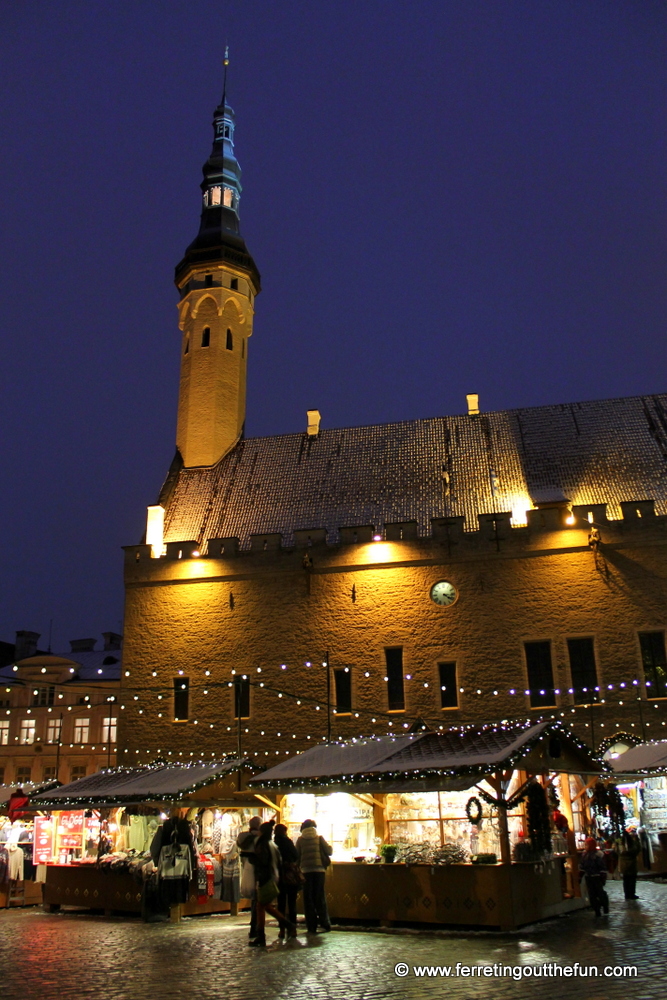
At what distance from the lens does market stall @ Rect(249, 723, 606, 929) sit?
12.4 m

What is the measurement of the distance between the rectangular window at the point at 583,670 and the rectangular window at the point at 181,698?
11.0 m

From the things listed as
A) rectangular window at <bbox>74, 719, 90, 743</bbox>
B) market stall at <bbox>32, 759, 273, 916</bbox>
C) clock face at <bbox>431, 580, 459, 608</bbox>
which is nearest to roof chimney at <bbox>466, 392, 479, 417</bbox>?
clock face at <bbox>431, 580, 459, 608</bbox>

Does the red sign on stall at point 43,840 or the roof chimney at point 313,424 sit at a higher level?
the roof chimney at point 313,424

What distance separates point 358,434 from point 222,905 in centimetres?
1755

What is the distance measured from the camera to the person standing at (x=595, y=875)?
12.6m

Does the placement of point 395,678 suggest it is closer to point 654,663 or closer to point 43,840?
point 654,663

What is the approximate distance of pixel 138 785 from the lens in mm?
17719

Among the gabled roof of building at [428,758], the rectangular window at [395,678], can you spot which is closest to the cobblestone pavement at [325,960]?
the gabled roof of building at [428,758]

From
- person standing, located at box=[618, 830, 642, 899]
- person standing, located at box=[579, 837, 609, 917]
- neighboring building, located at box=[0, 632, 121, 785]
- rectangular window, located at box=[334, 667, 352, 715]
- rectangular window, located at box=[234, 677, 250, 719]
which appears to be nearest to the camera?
person standing, located at box=[579, 837, 609, 917]

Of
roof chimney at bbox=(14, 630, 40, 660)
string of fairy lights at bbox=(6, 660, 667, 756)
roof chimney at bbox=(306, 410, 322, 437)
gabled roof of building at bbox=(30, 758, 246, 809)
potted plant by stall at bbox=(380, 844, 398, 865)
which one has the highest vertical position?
roof chimney at bbox=(306, 410, 322, 437)

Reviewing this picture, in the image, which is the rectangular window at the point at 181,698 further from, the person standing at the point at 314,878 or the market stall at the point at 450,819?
the person standing at the point at 314,878

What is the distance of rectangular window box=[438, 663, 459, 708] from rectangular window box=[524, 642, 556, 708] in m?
2.02

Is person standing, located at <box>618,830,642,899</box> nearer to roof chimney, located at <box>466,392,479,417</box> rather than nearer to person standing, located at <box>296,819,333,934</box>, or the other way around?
person standing, located at <box>296,819,333,934</box>

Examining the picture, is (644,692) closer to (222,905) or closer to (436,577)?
(436,577)
